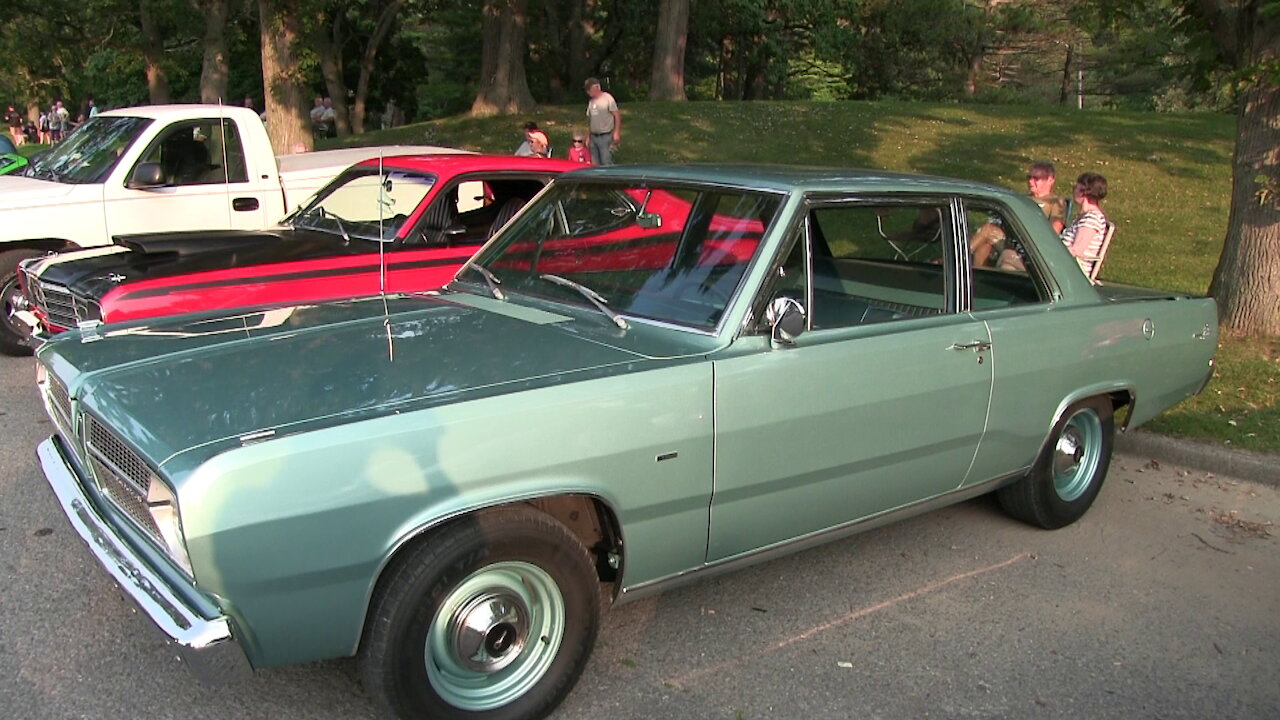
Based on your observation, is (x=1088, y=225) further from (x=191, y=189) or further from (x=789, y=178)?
(x=191, y=189)

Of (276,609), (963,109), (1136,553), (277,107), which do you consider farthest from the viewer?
(963,109)

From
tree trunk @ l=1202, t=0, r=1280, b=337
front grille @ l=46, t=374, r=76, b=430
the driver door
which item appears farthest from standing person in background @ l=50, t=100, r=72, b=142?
the driver door

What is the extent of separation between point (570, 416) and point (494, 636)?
703 mm

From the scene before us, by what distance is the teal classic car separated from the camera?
8.89 feet

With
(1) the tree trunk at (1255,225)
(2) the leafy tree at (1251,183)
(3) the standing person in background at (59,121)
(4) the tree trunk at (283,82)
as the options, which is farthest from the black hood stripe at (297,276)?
(3) the standing person in background at (59,121)

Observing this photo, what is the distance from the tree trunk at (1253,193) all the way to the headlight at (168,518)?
7.31 metres

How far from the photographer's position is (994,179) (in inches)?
545

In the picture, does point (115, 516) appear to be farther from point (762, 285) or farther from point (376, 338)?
point (762, 285)

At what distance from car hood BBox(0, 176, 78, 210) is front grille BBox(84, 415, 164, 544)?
5.36 metres

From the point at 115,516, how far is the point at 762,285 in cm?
220

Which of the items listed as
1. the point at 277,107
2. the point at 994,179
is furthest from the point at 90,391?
the point at 277,107

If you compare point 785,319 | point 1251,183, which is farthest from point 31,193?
point 1251,183

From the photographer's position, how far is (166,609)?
107 inches

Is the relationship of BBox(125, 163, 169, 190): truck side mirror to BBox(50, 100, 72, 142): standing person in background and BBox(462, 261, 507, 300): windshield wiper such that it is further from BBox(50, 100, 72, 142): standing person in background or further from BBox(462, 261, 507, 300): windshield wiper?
BBox(50, 100, 72, 142): standing person in background
